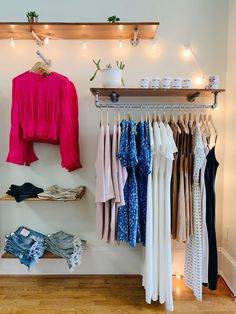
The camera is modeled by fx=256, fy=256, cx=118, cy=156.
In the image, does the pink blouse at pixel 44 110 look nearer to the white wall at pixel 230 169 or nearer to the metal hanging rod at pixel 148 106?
the metal hanging rod at pixel 148 106

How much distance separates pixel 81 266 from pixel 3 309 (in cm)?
74

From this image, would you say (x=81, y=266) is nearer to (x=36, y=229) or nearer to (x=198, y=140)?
(x=36, y=229)

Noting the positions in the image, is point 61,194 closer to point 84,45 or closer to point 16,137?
point 16,137

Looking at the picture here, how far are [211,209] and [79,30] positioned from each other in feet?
6.20

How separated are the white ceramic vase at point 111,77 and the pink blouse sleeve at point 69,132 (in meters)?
0.33

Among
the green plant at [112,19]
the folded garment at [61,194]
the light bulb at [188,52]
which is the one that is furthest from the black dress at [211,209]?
the green plant at [112,19]

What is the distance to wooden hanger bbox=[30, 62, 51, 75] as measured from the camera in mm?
2155

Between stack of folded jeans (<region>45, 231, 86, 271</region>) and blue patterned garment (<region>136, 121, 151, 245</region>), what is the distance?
629 millimetres

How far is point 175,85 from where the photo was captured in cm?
213

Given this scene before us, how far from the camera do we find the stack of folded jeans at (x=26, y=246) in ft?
7.22

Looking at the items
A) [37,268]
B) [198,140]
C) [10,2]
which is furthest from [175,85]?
[37,268]

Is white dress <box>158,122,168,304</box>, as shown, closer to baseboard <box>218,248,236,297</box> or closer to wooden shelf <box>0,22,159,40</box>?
baseboard <box>218,248,236,297</box>


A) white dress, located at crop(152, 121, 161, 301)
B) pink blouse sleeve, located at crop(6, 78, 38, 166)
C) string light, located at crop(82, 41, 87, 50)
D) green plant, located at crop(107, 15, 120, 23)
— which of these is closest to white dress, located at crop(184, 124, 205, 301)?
white dress, located at crop(152, 121, 161, 301)

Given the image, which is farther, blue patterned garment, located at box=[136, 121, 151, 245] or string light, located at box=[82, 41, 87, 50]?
string light, located at box=[82, 41, 87, 50]
